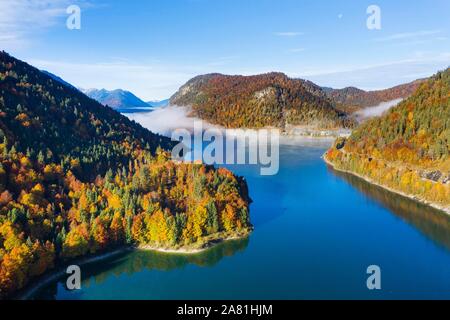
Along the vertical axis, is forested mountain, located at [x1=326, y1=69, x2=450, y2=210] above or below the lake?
above

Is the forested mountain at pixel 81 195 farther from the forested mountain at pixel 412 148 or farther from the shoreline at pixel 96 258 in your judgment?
the forested mountain at pixel 412 148

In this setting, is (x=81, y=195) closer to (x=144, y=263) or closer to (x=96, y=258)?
(x=96, y=258)

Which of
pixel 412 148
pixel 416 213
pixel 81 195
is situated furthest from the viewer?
pixel 412 148

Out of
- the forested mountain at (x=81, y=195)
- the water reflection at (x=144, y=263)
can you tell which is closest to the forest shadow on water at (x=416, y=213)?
the forested mountain at (x=81, y=195)

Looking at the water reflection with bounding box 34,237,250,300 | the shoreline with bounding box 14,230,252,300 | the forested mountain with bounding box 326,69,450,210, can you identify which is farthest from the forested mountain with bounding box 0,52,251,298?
the forested mountain with bounding box 326,69,450,210

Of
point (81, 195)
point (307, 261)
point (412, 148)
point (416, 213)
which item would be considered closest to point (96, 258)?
point (81, 195)

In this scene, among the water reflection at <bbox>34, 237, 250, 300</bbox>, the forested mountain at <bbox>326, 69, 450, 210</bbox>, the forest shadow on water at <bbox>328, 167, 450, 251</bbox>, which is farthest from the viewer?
the forested mountain at <bbox>326, 69, 450, 210</bbox>

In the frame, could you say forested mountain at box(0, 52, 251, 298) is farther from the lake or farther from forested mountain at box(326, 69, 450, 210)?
forested mountain at box(326, 69, 450, 210)
